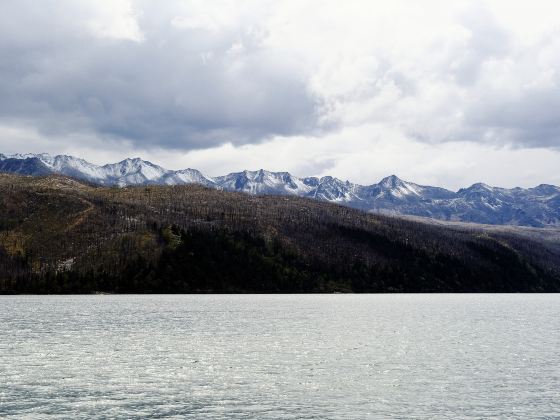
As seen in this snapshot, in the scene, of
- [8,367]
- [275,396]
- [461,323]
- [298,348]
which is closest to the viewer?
[275,396]

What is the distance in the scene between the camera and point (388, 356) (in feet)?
306

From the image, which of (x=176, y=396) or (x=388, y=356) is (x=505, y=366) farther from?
(x=176, y=396)

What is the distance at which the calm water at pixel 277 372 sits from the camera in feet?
190

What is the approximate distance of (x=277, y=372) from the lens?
7788 centimetres

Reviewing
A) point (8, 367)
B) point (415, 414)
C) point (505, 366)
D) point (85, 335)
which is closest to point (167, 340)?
point (85, 335)

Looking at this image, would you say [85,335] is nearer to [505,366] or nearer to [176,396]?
[176,396]

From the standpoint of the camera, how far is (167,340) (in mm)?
113438

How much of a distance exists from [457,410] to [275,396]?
58.1 feet

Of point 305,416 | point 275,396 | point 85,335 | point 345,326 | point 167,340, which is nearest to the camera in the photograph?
point 305,416

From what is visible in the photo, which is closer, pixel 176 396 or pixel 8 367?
pixel 176 396

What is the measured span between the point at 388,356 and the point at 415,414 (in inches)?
1529

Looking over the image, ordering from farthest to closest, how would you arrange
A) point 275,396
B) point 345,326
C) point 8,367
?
point 345,326
point 8,367
point 275,396

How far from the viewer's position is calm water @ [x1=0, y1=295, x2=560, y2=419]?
57.8m

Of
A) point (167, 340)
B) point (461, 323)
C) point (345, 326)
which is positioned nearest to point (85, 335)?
point (167, 340)
